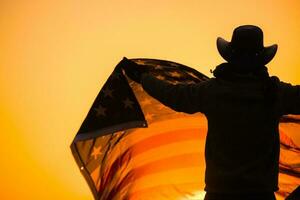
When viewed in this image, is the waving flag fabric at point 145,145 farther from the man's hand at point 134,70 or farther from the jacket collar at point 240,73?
the jacket collar at point 240,73

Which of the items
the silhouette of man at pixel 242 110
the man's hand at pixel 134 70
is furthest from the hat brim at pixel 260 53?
the man's hand at pixel 134 70

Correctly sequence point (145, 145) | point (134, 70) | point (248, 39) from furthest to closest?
point (145, 145)
point (134, 70)
point (248, 39)

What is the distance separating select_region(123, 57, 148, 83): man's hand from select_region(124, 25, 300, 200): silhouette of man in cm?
32

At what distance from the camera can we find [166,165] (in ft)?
7.43

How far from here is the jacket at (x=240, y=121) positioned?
138cm

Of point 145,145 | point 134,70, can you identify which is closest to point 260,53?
point 134,70

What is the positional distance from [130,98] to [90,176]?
0.44 meters

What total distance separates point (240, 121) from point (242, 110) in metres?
0.04

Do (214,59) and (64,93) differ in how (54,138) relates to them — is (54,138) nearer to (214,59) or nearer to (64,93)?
(64,93)

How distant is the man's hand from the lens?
1771 millimetres

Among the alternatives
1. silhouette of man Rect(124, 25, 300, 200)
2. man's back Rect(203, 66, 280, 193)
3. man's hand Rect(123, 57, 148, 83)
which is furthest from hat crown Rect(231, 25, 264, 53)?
man's hand Rect(123, 57, 148, 83)

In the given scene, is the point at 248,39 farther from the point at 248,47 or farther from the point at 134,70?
the point at 134,70

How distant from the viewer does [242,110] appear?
1.40 metres

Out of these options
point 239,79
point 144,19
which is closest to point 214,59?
point 144,19
